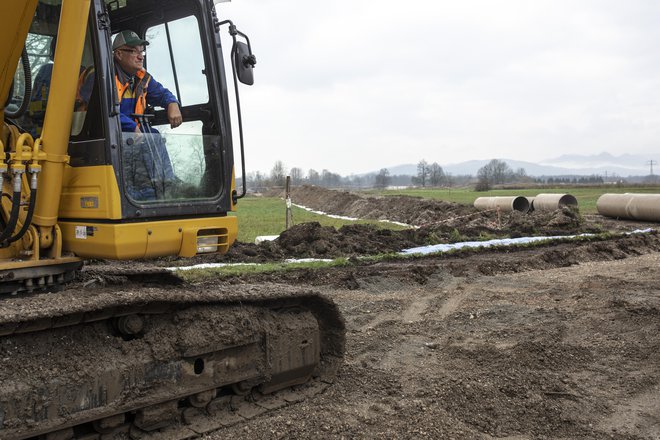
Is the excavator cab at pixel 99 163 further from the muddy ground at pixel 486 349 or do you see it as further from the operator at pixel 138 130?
the muddy ground at pixel 486 349

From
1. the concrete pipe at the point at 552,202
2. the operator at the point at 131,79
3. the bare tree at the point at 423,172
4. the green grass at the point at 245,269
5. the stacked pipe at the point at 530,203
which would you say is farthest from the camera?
the bare tree at the point at 423,172

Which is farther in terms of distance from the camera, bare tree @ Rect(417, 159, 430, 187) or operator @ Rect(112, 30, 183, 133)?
bare tree @ Rect(417, 159, 430, 187)

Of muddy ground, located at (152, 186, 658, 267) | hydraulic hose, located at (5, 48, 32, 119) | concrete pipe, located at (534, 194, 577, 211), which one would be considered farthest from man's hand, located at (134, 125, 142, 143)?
concrete pipe, located at (534, 194, 577, 211)

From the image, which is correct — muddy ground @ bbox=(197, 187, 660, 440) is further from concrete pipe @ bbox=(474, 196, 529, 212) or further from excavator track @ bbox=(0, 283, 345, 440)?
concrete pipe @ bbox=(474, 196, 529, 212)

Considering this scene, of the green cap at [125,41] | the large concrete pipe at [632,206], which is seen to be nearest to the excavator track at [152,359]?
the green cap at [125,41]

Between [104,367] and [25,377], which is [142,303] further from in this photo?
[25,377]

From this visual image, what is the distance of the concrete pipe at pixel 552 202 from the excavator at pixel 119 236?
21892mm

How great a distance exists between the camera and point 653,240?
51.3ft

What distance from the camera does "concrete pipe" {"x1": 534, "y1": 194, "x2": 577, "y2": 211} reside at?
24734 millimetres

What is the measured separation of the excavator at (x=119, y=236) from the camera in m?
3.63

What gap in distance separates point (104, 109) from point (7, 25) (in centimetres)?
80

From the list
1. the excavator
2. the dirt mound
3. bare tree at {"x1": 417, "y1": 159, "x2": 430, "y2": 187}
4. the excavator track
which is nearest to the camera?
the excavator track

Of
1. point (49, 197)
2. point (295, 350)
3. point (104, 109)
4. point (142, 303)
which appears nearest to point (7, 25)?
point (104, 109)

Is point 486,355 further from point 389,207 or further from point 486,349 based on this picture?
point 389,207
